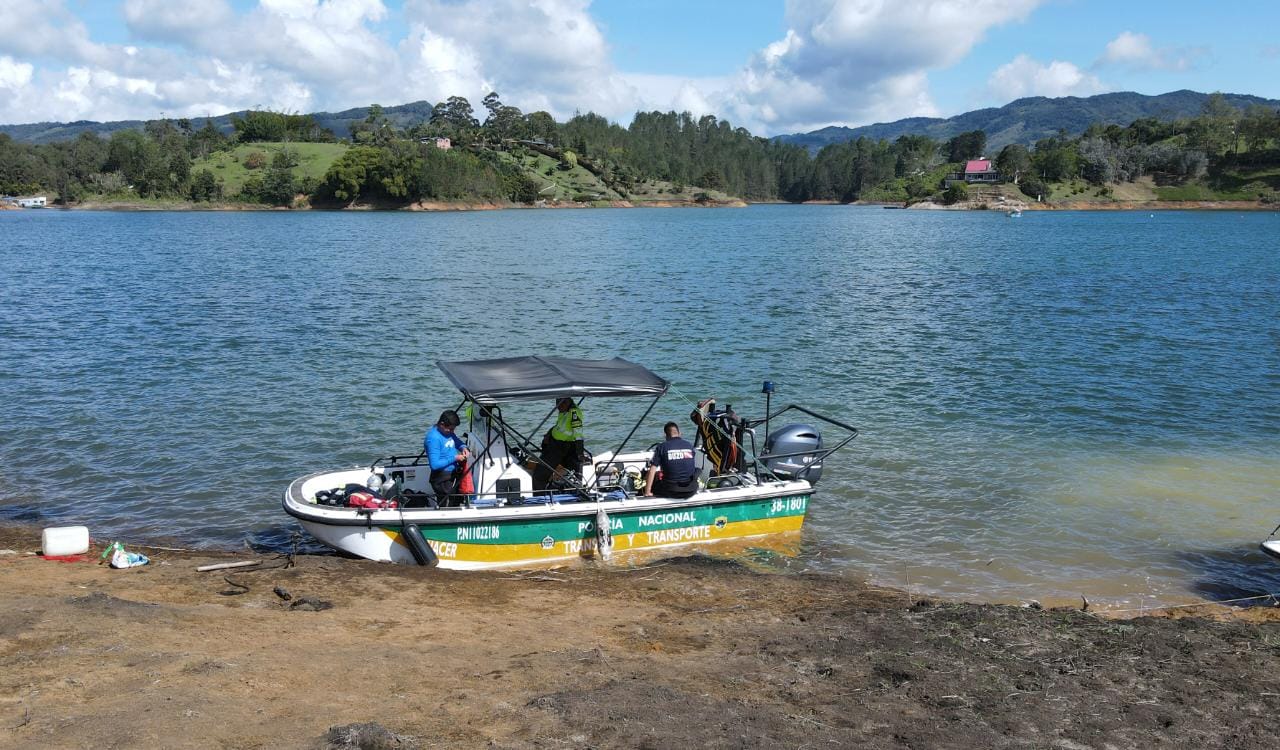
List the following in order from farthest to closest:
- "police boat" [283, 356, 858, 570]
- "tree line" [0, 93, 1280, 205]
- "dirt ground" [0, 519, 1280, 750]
Answer: "tree line" [0, 93, 1280, 205] < "police boat" [283, 356, 858, 570] < "dirt ground" [0, 519, 1280, 750]

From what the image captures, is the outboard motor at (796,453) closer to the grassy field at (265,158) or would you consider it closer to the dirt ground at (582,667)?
the dirt ground at (582,667)

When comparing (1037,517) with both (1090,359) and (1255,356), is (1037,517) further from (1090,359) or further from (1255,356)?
(1255,356)

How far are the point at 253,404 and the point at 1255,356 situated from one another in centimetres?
2998

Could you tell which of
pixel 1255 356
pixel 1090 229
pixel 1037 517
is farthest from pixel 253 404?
pixel 1090 229

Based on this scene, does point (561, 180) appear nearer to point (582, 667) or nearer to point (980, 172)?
point (980, 172)

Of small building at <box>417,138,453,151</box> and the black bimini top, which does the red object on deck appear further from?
small building at <box>417,138,453,151</box>

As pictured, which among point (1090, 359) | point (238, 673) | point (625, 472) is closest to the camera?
point (238, 673)

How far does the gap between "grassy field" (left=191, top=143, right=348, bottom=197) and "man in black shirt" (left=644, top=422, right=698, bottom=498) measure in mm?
154645

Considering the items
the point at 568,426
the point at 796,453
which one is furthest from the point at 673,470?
the point at 796,453

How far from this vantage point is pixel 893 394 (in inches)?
925

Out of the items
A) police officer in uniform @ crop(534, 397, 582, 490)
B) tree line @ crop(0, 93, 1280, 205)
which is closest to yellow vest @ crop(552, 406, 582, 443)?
police officer in uniform @ crop(534, 397, 582, 490)

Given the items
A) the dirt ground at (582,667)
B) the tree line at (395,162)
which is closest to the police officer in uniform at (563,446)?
the dirt ground at (582,667)

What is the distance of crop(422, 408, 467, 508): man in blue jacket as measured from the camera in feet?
39.8

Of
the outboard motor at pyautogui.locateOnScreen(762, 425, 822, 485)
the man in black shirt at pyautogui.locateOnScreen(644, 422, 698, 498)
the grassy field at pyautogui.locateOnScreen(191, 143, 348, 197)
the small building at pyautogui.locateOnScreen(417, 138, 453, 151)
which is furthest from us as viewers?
the small building at pyautogui.locateOnScreen(417, 138, 453, 151)
